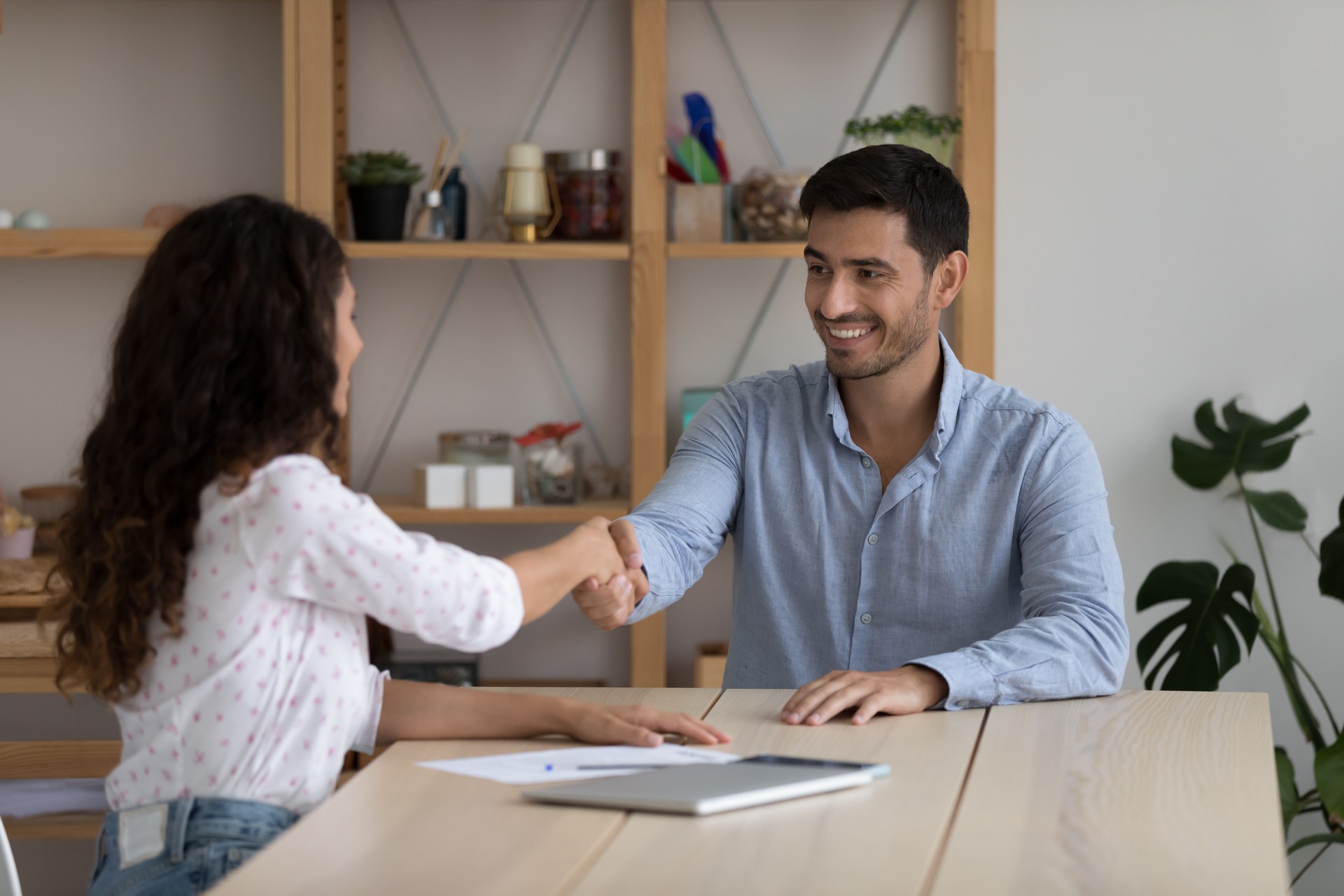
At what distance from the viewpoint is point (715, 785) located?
1070 millimetres

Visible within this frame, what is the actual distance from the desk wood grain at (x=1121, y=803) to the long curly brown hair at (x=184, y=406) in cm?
64

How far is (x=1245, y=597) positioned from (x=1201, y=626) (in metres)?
0.13

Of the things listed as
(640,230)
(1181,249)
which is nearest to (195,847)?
(640,230)

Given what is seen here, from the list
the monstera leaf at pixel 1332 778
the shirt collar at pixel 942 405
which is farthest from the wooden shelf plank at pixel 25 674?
the monstera leaf at pixel 1332 778

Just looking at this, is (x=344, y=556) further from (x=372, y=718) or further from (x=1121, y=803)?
(x=1121, y=803)

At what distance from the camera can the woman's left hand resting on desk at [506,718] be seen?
1283 mm

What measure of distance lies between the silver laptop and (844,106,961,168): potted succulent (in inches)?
67.6

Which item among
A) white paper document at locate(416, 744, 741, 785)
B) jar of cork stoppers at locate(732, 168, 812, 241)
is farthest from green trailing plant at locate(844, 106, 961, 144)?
white paper document at locate(416, 744, 741, 785)

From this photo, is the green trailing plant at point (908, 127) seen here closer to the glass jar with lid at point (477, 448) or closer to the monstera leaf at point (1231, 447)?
the monstera leaf at point (1231, 447)

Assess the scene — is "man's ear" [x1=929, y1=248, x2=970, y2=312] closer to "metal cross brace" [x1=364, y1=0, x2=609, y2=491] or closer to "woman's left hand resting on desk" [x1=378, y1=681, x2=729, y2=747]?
"woman's left hand resting on desk" [x1=378, y1=681, x2=729, y2=747]

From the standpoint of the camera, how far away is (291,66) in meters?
2.70

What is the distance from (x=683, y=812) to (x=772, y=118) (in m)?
2.15

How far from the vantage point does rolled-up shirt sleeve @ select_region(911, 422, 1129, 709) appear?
143cm

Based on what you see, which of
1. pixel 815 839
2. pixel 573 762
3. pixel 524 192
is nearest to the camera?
pixel 815 839
